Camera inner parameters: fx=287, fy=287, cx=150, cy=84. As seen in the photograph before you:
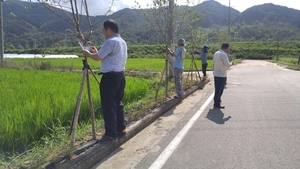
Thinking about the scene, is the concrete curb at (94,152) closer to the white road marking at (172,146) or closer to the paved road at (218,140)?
the paved road at (218,140)

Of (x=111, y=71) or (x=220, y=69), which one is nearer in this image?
(x=111, y=71)

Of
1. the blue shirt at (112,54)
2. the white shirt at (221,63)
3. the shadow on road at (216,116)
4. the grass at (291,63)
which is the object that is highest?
the blue shirt at (112,54)

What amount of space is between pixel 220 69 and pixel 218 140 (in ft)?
10.4

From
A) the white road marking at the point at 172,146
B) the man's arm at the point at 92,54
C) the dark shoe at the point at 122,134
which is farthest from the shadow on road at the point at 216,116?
the man's arm at the point at 92,54

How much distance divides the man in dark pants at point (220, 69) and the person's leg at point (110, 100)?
12.7 feet

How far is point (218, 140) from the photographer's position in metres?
4.81

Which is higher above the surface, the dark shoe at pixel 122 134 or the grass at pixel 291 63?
the dark shoe at pixel 122 134

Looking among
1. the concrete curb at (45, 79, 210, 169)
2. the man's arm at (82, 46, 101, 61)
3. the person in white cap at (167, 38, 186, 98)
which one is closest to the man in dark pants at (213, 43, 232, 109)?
the person in white cap at (167, 38, 186, 98)

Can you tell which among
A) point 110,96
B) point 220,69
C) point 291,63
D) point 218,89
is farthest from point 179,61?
point 291,63

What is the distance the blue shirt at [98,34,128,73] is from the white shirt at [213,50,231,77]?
3.89 metres

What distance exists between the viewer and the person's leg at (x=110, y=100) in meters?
4.25

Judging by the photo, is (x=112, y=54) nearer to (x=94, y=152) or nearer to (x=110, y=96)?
(x=110, y=96)

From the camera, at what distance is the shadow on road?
623cm

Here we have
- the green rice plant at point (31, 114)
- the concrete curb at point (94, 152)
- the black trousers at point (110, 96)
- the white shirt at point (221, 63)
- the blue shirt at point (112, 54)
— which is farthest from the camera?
the white shirt at point (221, 63)
